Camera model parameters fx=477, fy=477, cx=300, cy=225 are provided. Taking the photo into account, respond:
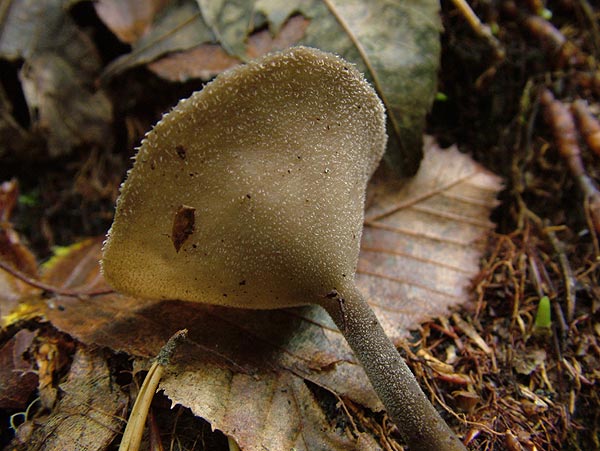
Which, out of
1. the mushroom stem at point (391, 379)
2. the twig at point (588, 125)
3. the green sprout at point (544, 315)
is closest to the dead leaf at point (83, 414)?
the mushroom stem at point (391, 379)

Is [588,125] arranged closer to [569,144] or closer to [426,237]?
[569,144]

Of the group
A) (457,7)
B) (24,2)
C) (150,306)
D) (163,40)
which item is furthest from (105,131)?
(457,7)

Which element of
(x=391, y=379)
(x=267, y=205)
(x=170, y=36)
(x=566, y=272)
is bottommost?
(x=566, y=272)

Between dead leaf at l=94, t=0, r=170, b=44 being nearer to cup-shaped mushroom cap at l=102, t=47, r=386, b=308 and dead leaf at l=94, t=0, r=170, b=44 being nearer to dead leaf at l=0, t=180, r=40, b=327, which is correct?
dead leaf at l=0, t=180, r=40, b=327

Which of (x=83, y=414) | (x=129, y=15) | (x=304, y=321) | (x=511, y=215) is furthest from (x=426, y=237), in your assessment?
(x=129, y=15)

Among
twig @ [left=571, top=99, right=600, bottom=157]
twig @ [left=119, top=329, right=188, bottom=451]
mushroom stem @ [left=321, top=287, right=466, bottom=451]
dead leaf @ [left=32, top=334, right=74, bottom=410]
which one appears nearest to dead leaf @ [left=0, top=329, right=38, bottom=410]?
dead leaf @ [left=32, top=334, right=74, bottom=410]
